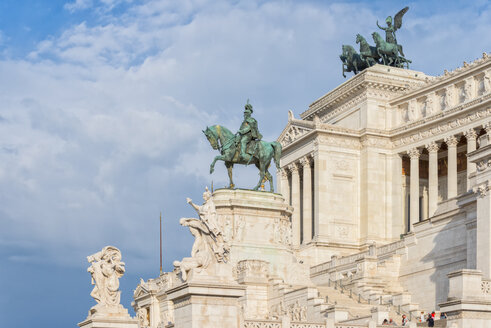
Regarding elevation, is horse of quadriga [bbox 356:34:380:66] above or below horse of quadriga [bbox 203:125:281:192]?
above

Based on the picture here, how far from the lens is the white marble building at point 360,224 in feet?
128

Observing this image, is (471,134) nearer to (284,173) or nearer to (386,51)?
(386,51)

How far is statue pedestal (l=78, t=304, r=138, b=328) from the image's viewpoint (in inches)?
1751

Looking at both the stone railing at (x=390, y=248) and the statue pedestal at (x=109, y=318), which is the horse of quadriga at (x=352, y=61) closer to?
the stone railing at (x=390, y=248)

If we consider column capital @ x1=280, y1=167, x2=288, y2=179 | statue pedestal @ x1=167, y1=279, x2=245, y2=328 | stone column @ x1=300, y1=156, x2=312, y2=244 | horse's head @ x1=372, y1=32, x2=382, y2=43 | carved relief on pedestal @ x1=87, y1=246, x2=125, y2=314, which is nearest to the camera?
statue pedestal @ x1=167, y1=279, x2=245, y2=328

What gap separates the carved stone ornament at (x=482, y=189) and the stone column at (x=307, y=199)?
1447 inches

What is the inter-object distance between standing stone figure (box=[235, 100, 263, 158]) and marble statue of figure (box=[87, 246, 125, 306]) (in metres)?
22.7

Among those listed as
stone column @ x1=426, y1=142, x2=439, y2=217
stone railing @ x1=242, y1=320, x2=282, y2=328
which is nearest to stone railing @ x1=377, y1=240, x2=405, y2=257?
stone column @ x1=426, y1=142, x2=439, y2=217

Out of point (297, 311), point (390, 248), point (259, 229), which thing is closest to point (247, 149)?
point (259, 229)

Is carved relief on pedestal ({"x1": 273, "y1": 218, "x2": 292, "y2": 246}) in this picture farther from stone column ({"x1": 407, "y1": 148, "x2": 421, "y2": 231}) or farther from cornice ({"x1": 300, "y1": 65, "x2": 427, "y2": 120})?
cornice ({"x1": 300, "y1": 65, "x2": 427, "y2": 120})

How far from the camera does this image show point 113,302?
45594mm

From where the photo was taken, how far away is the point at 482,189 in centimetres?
5631

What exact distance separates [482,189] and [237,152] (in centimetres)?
Result: 1712

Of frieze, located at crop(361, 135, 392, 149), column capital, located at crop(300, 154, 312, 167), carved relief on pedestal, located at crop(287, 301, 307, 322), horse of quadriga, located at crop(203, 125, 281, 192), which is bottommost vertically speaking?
carved relief on pedestal, located at crop(287, 301, 307, 322)
